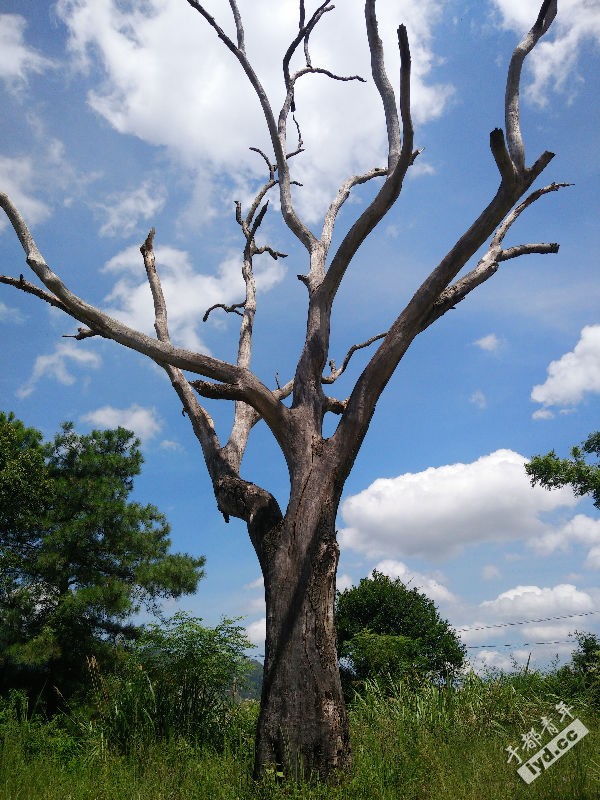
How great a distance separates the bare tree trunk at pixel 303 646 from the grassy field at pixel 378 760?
0.77 feet

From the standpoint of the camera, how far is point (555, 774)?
4.61 metres

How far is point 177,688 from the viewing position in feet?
24.2

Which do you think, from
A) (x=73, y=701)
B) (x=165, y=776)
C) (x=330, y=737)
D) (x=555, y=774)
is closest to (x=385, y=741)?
(x=330, y=737)

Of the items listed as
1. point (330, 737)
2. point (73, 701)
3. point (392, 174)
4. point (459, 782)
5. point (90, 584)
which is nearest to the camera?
point (459, 782)

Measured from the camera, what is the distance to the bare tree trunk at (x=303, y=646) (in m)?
4.78

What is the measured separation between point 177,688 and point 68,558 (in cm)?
895

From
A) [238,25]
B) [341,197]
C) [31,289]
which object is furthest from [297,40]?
[31,289]

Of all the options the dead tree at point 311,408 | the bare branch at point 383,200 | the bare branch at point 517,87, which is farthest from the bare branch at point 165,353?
the bare branch at point 517,87

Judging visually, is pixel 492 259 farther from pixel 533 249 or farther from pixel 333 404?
pixel 333 404

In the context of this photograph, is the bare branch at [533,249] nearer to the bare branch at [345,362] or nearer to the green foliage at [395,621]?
the bare branch at [345,362]

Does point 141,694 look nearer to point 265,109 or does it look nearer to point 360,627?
point 265,109

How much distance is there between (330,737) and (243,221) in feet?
23.9

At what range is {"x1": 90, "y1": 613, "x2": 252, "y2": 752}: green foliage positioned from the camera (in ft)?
22.2

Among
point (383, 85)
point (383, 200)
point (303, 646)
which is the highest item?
point (383, 85)
